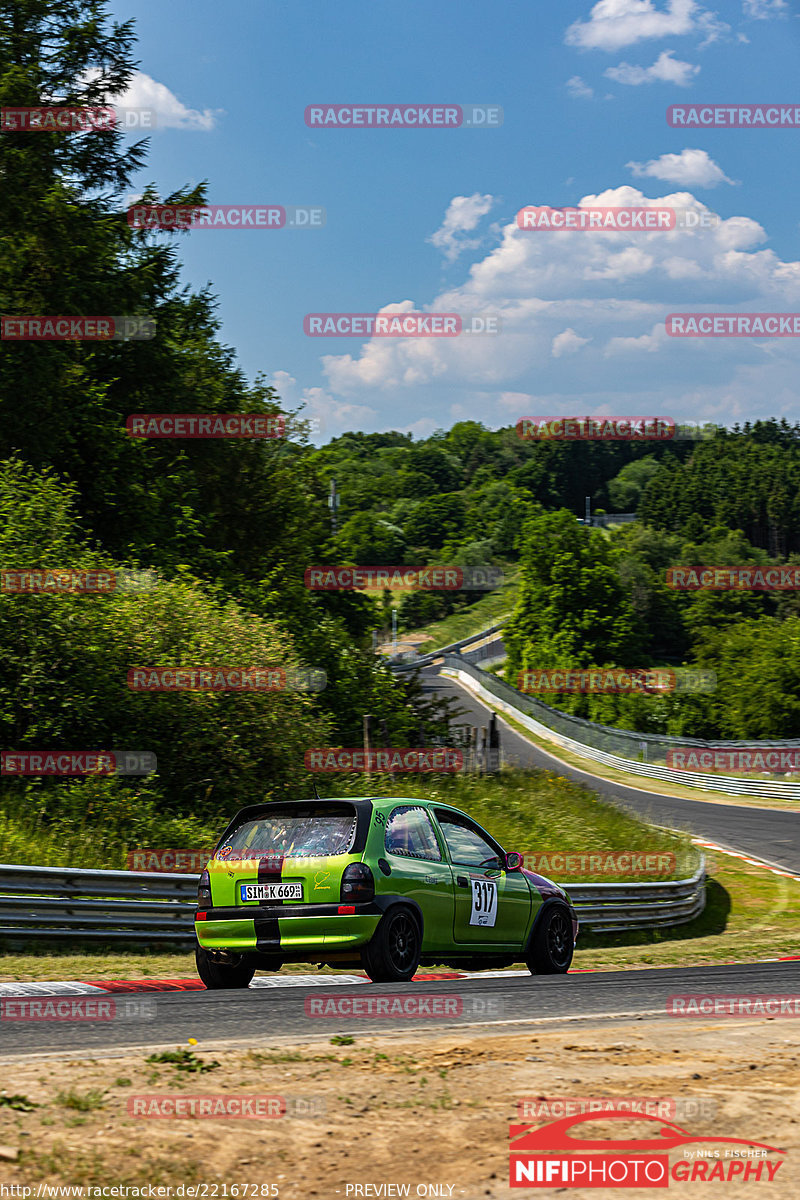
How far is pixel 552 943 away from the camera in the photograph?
1053cm

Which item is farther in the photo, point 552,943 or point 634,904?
point 634,904

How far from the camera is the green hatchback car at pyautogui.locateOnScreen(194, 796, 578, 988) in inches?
332

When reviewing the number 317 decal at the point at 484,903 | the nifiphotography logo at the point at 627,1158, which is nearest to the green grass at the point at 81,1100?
the nifiphotography logo at the point at 627,1158

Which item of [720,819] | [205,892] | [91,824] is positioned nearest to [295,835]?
[205,892]

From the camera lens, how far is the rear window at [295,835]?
872 cm

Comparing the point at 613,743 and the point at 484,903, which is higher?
the point at 484,903

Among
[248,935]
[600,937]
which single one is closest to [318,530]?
[600,937]

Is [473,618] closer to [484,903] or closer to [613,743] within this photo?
[613,743]

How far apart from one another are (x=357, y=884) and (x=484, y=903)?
1.60 metres

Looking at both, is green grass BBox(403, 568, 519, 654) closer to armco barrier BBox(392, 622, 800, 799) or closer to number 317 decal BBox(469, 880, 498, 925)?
armco barrier BBox(392, 622, 800, 799)

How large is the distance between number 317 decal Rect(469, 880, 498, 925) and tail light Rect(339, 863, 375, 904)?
134 cm

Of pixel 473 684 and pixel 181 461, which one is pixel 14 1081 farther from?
pixel 473 684

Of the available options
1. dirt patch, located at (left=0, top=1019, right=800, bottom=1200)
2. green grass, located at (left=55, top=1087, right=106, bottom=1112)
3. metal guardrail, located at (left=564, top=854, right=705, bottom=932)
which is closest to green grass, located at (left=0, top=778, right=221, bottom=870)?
metal guardrail, located at (left=564, top=854, right=705, bottom=932)

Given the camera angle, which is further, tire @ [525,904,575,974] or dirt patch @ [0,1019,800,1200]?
tire @ [525,904,575,974]
